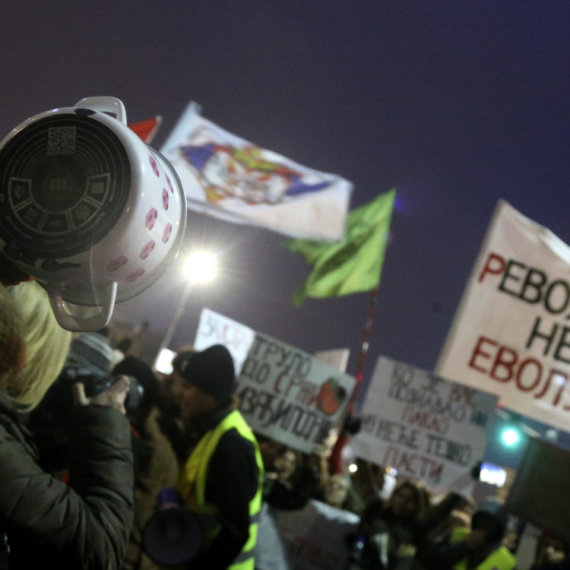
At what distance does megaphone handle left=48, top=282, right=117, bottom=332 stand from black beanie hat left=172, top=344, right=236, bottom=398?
7.52ft

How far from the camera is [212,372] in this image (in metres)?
3.26

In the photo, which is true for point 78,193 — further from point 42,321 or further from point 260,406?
point 260,406

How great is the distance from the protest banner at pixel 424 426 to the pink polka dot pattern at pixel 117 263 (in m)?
5.39

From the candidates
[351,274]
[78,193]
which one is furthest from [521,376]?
[78,193]

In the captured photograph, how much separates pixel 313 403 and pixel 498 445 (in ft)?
8.90

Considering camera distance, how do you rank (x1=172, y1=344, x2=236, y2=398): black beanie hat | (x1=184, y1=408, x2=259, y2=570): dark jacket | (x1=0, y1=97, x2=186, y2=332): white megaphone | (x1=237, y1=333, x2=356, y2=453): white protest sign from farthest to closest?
(x1=237, y1=333, x2=356, y2=453): white protest sign, (x1=172, y1=344, x2=236, y2=398): black beanie hat, (x1=184, y1=408, x2=259, y2=570): dark jacket, (x1=0, y1=97, x2=186, y2=332): white megaphone

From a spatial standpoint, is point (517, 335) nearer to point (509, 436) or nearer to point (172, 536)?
point (509, 436)

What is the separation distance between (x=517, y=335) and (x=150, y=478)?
298 centimetres

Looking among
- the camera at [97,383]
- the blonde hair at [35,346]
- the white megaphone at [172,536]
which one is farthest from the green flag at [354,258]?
the blonde hair at [35,346]

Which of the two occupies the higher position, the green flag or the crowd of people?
the green flag

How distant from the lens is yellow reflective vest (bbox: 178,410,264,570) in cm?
293

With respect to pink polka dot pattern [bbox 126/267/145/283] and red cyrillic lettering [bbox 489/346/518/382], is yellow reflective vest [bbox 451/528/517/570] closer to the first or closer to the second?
red cyrillic lettering [bbox 489/346/518/382]

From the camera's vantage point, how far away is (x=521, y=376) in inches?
197

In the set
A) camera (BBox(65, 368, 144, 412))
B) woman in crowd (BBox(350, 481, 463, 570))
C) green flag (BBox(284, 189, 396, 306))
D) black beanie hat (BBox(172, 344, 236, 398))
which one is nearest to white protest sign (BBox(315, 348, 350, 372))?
green flag (BBox(284, 189, 396, 306))
